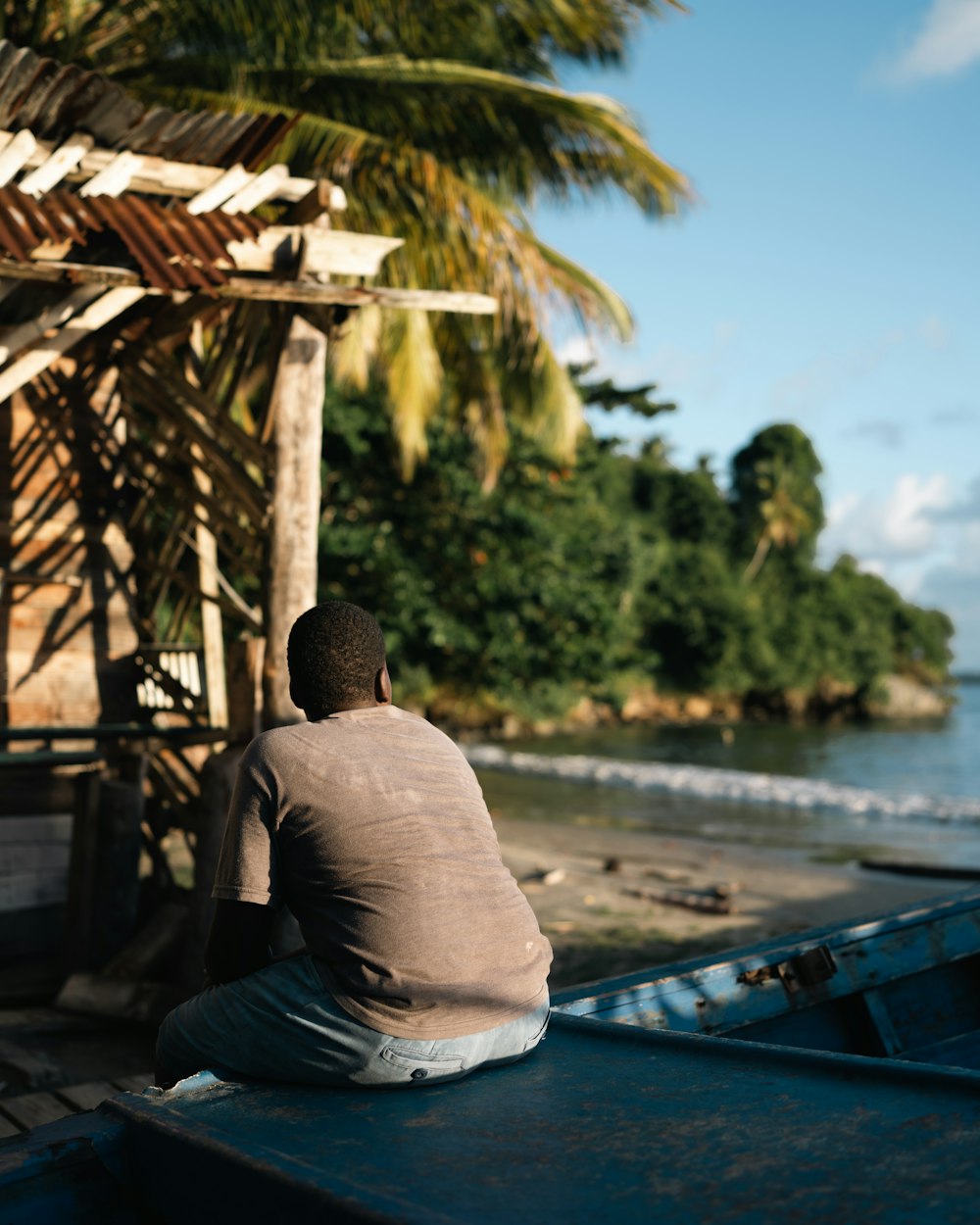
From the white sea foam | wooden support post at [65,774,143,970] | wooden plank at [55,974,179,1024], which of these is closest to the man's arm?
wooden plank at [55,974,179,1024]

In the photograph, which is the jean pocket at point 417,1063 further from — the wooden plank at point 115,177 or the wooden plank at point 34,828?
the wooden plank at point 34,828

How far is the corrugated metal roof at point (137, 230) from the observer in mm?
5648

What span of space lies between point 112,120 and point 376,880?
15.7 ft

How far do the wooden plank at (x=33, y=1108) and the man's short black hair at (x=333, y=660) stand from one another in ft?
7.69

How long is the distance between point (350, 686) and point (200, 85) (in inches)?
440

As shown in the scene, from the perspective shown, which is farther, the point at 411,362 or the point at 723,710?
the point at 723,710

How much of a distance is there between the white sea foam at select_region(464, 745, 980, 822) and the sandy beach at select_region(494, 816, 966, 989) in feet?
24.3

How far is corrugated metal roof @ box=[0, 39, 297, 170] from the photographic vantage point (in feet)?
20.3

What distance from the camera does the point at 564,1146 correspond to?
8.50ft

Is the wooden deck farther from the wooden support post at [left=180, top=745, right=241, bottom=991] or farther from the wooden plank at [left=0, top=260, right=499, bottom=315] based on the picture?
the wooden plank at [left=0, top=260, right=499, bottom=315]

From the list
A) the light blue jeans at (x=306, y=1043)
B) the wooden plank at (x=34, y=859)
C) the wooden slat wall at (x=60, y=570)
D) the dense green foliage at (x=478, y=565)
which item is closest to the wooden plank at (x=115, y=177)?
the wooden slat wall at (x=60, y=570)

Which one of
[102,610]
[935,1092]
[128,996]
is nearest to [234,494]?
[102,610]

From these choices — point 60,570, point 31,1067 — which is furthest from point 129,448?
point 31,1067

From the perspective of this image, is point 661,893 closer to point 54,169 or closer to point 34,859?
point 34,859
